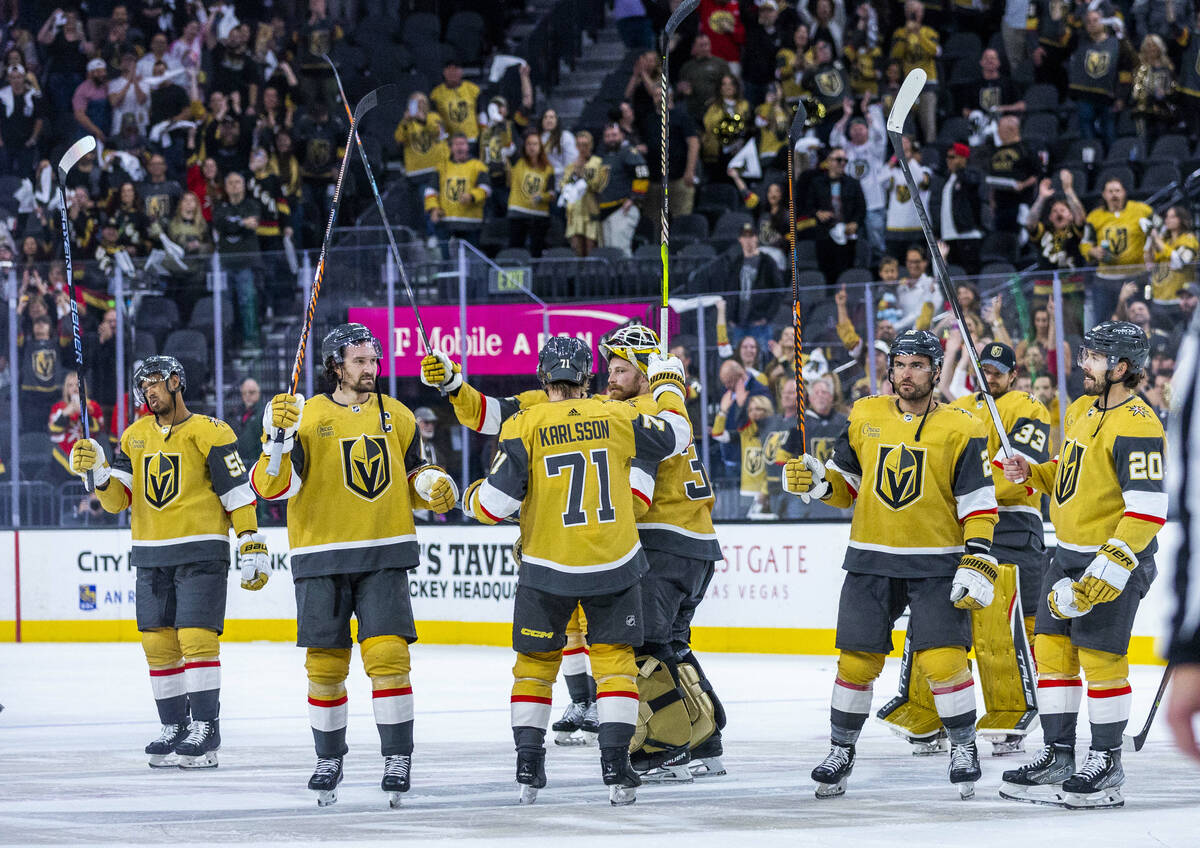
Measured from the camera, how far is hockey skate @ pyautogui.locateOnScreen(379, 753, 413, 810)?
5.20 m

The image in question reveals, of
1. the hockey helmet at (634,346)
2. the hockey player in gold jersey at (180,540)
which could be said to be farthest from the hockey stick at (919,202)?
the hockey player in gold jersey at (180,540)

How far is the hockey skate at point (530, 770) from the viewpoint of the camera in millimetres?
5141

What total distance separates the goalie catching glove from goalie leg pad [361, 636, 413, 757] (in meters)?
1.77

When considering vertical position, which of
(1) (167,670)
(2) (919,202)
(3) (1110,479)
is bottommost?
(1) (167,670)

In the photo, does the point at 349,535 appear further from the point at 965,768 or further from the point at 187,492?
the point at 965,768

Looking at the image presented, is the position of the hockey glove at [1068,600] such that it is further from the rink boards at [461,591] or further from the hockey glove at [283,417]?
the rink boards at [461,591]

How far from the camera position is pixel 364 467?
5.37 m

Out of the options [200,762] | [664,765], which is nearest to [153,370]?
[200,762]

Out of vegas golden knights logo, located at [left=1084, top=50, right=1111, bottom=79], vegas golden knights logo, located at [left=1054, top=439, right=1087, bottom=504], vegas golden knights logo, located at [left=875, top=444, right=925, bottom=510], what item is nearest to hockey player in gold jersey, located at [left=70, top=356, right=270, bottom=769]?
vegas golden knights logo, located at [left=875, top=444, right=925, bottom=510]

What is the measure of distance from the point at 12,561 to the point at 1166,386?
794cm

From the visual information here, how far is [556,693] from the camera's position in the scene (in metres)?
8.30

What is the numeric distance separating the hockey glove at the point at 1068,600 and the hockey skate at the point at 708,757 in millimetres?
1433

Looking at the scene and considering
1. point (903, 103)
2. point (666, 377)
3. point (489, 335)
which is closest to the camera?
point (903, 103)

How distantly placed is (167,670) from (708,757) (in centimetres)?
217
